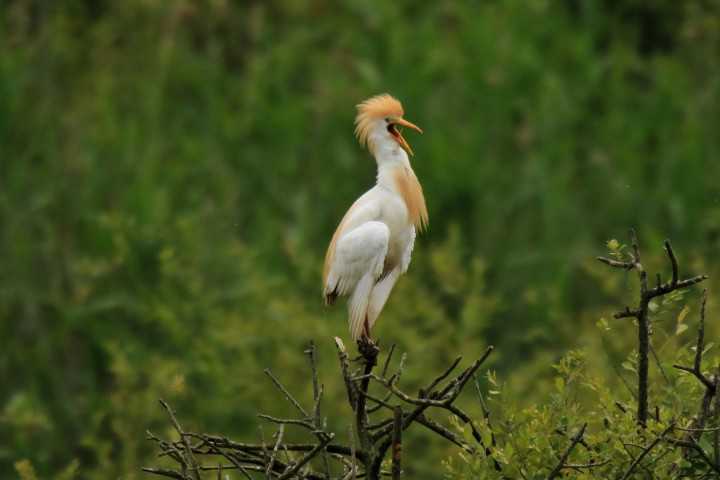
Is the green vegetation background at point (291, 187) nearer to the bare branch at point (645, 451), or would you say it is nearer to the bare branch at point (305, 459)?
the bare branch at point (305, 459)

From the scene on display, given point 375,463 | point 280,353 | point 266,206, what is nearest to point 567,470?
point 375,463

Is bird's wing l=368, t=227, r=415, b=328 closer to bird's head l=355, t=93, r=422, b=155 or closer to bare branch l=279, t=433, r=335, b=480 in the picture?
bird's head l=355, t=93, r=422, b=155

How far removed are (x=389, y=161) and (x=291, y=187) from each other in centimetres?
588

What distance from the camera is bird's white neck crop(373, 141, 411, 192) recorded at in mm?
4984

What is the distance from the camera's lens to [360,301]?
4891 mm

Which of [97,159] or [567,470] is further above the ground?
[97,159]

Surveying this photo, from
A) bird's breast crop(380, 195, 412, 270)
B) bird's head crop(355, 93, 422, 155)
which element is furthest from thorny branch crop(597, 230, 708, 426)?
bird's head crop(355, 93, 422, 155)

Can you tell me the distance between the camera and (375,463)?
3645 mm

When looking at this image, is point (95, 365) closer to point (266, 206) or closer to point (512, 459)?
point (266, 206)

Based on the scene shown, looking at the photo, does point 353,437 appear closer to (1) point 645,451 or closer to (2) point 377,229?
(1) point 645,451

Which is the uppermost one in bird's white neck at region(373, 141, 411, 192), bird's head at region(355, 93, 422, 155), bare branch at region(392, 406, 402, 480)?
bird's head at region(355, 93, 422, 155)

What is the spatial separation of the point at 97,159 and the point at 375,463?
7.17 meters

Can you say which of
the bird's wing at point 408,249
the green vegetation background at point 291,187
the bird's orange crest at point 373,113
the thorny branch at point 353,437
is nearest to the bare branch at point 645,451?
the thorny branch at point 353,437

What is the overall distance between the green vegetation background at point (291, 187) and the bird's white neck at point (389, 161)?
12.4 ft
